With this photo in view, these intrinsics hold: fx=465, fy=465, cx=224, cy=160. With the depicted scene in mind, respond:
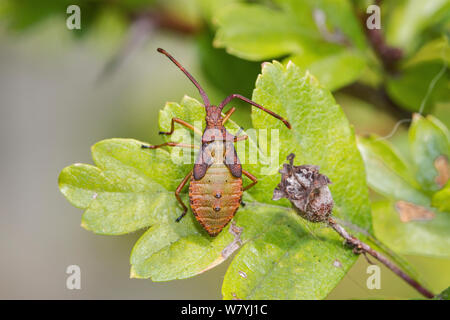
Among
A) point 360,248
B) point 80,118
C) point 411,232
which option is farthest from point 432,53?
point 80,118

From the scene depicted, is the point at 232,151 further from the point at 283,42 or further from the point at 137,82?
the point at 137,82

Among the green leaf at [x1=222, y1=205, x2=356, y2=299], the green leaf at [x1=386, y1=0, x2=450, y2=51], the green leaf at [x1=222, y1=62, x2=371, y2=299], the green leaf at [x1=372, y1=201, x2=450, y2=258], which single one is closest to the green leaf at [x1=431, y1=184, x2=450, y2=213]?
the green leaf at [x1=372, y1=201, x2=450, y2=258]

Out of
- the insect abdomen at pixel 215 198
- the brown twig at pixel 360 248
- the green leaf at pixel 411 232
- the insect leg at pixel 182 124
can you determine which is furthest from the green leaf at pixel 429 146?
the insect leg at pixel 182 124

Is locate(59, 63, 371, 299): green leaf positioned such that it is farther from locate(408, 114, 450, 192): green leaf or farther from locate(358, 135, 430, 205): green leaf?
locate(408, 114, 450, 192): green leaf

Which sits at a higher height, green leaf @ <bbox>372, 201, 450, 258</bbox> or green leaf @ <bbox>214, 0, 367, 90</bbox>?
green leaf @ <bbox>214, 0, 367, 90</bbox>

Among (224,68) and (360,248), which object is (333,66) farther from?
(360,248)

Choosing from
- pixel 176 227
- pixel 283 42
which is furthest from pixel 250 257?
pixel 283 42

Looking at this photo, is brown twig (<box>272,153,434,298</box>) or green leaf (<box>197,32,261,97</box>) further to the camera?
green leaf (<box>197,32,261,97</box>)
